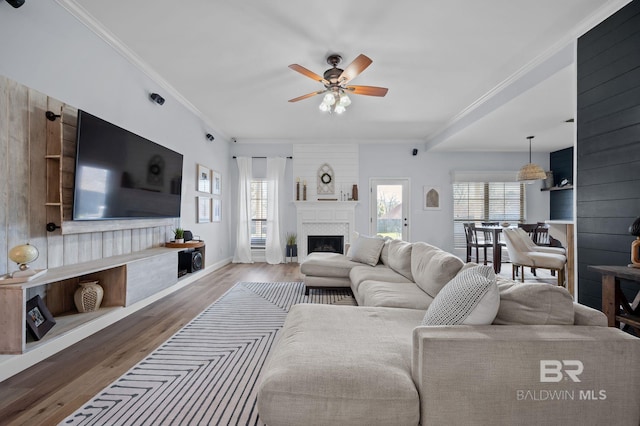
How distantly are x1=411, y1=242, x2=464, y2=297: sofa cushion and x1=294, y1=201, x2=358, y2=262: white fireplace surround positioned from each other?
3.57 m

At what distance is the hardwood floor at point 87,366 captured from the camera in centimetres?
161

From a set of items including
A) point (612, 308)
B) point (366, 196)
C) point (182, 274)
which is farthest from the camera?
point (366, 196)

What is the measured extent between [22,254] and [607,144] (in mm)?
4268

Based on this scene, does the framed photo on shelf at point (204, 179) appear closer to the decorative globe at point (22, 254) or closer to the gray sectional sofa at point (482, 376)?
the decorative globe at point (22, 254)

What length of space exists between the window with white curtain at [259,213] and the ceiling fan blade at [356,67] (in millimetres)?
3822

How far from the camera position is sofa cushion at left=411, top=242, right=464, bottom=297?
2.23 meters

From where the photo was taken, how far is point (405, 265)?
10.3ft

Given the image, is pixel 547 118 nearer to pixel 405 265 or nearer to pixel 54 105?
pixel 405 265

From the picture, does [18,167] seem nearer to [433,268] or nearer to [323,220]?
[433,268]

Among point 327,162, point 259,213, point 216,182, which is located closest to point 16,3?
point 216,182

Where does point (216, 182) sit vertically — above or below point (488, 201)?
above

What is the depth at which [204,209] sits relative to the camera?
17.0 feet

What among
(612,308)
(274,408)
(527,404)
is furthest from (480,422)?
(612,308)

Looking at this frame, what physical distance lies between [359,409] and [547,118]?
204 inches
